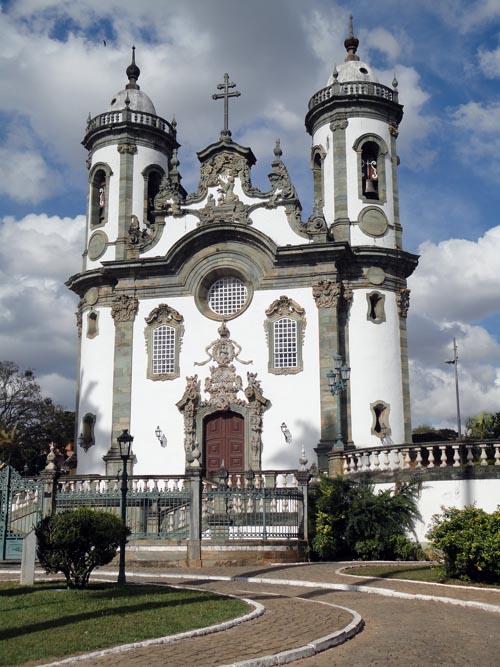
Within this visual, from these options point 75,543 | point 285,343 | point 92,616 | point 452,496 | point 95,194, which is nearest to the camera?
point 92,616

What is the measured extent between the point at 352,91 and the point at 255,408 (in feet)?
49.2

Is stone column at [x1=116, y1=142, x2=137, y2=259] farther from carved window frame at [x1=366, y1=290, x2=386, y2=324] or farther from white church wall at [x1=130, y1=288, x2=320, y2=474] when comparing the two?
carved window frame at [x1=366, y1=290, x2=386, y2=324]

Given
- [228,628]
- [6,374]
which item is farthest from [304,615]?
[6,374]

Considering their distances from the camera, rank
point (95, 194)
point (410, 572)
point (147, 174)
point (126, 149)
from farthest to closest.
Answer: point (95, 194), point (147, 174), point (126, 149), point (410, 572)

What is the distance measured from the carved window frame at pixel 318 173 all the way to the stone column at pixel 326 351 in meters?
5.43

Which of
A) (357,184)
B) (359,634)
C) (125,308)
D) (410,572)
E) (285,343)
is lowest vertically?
(359,634)

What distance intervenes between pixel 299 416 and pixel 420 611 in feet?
60.4

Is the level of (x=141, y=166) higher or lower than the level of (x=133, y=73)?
lower

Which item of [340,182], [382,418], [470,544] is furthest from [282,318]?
[470,544]

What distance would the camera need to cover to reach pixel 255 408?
102 ft

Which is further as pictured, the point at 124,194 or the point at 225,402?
the point at 124,194

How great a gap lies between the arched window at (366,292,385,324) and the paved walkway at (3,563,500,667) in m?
18.1

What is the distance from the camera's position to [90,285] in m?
35.8

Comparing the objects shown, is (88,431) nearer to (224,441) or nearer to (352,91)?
(224,441)
